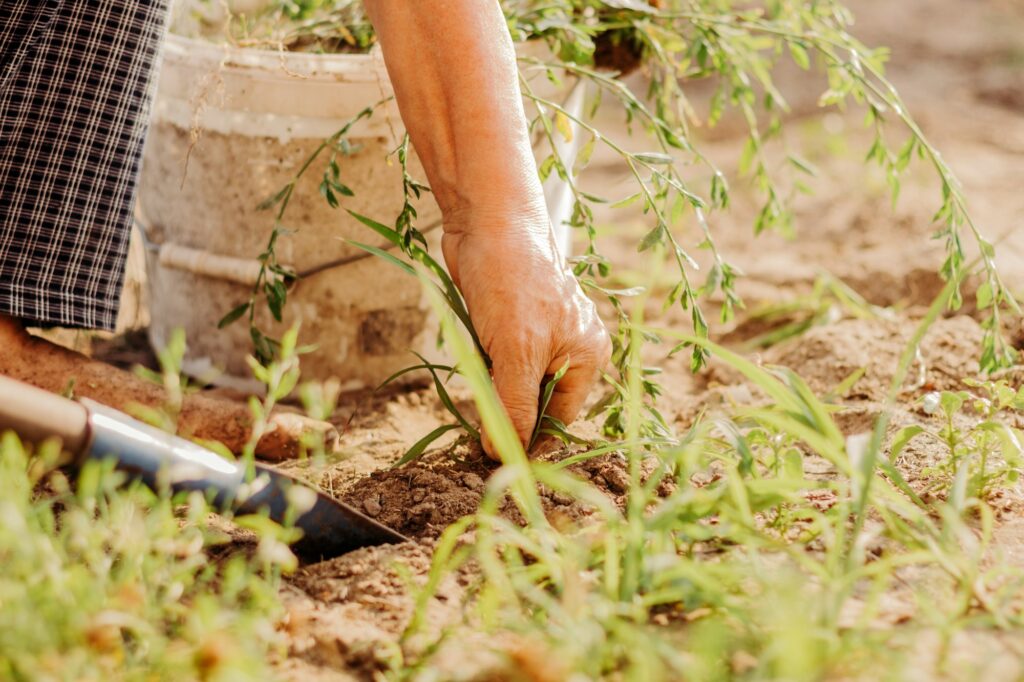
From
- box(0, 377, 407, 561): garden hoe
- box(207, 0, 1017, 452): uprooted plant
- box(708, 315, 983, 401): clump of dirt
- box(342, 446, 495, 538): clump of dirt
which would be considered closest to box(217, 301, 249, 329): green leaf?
box(207, 0, 1017, 452): uprooted plant

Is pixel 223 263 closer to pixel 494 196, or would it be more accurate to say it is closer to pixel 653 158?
pixel 494 196

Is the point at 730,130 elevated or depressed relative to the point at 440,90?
depressed

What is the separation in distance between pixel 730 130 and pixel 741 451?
2903 millimetres

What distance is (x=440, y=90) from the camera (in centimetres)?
142

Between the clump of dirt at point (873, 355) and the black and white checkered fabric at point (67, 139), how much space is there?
121 centimetres

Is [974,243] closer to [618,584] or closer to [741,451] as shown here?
[741,451]

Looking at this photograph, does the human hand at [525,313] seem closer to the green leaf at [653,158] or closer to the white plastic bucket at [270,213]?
the green leaf at [653,158]

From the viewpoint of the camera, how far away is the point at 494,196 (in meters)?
1.39

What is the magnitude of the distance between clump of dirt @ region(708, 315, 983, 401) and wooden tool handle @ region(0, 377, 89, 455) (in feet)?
3.84

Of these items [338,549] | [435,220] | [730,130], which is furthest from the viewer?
[730,130]

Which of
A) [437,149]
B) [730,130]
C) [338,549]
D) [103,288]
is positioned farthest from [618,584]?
[730,130]

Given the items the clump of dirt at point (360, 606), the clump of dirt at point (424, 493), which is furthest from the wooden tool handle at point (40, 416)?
the clump of dirt at point (424, 493)

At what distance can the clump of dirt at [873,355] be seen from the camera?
1.82 m

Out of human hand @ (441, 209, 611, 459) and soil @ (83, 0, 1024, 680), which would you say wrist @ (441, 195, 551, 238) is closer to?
human hand @ (441, 209, 611, 459)
